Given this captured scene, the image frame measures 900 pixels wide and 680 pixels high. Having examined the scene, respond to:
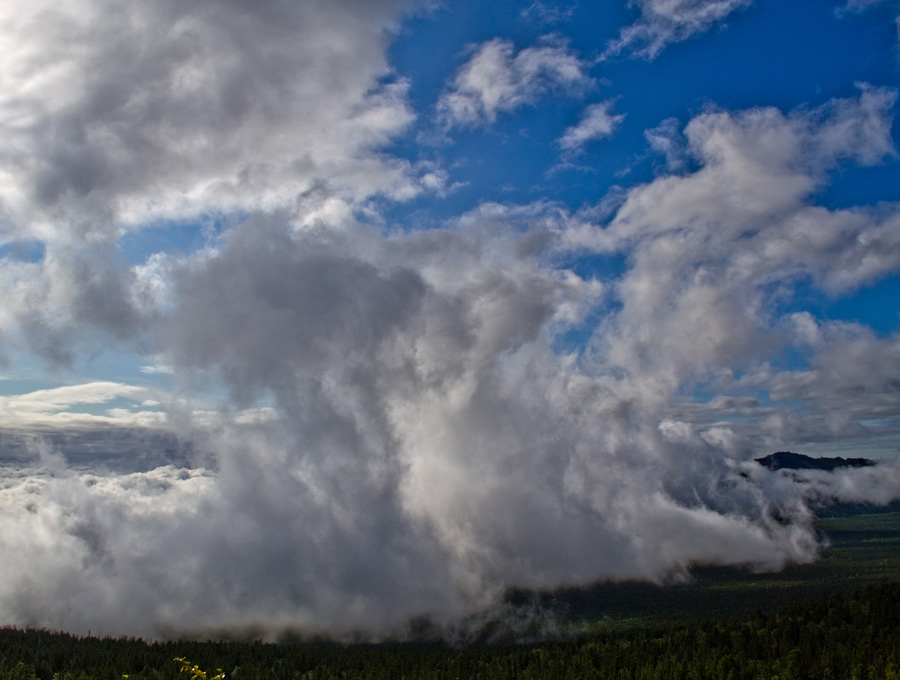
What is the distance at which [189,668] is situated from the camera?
41.9 metres
